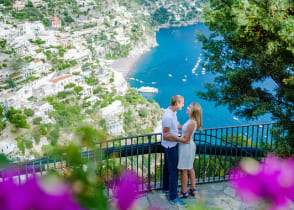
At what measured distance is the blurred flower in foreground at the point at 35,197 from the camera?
17 centimetres

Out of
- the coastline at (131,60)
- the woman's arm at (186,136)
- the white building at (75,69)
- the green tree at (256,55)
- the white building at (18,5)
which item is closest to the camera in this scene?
the woman's arm at (186,136)

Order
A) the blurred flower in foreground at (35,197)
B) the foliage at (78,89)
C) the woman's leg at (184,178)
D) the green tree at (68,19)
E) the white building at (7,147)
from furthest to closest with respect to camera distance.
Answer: the green tree at (68,19)
the foliage at (78,89)
the woman's leg at (184,178)
the white building at (7,147)
the blurred flower in foreground at (35,197)

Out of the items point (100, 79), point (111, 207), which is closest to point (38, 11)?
point (100, 79)

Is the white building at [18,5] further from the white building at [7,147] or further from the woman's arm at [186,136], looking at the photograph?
the white building at [7,147]

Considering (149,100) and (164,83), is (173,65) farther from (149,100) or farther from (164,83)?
(149,100)

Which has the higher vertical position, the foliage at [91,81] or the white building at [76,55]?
the white building at [76,55]

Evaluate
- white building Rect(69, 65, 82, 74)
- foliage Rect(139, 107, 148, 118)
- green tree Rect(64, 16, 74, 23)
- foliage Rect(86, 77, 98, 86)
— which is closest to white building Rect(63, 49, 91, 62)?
white building Rect(69, 65, 82, 74)

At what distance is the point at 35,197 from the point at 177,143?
257 cm

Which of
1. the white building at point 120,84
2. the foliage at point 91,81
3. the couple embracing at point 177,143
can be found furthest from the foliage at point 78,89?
the couple embracing at point 177,143

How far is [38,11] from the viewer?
2378 inches

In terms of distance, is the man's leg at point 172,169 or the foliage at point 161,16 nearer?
the man's leg at point 172,169

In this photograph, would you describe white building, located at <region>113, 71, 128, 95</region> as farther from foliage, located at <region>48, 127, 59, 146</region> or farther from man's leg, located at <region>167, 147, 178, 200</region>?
foliage, located at <region>48, 127, 59, 146</region>

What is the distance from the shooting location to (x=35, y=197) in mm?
179

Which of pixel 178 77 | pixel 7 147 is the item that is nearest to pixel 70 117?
pixel 7 147
